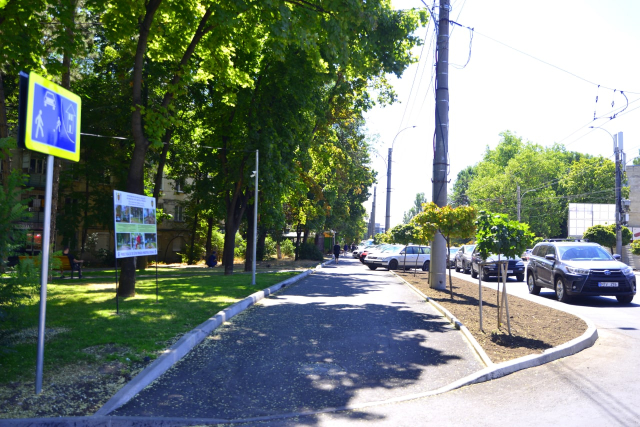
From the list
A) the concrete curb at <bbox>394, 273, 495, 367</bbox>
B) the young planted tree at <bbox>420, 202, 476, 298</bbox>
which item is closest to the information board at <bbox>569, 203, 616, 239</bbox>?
the young planted tree at <bbox>420, 202, 476, 298</bbox>

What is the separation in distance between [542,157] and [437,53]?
228 ft

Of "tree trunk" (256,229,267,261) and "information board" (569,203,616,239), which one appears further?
"information board" (569,203,616,239)

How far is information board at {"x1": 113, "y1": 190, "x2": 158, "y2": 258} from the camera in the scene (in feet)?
32.7

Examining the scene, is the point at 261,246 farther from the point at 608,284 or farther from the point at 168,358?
the point at 168,358

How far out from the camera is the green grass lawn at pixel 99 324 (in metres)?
5.77

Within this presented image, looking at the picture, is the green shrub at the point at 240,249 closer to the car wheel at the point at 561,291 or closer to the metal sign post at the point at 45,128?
the car wheel at the point at 561,291

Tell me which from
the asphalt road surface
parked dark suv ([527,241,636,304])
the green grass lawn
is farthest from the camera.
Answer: parked dark suv ([527,241,636,304])

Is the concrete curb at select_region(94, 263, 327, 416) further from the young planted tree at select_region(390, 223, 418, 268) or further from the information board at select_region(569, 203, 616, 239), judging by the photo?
the information board at select_region(569, 203, 616, 239)

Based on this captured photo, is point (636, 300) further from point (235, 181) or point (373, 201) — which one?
point (373, 201)

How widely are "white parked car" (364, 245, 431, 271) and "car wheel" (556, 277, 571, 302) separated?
53.3ft

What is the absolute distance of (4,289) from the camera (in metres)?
5.27

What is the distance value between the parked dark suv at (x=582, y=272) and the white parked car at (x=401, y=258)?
15487mm

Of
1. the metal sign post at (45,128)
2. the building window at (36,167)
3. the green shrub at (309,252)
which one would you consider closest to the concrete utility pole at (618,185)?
the green shrub at (309,252)

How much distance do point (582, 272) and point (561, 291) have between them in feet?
3.64
